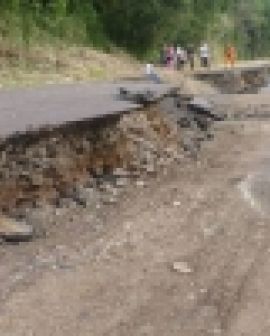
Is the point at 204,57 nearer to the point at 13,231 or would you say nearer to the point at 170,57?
the point at 170,57

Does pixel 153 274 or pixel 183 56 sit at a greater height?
pixel 183 56

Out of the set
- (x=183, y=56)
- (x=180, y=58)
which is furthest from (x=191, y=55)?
(x=180, y=58)

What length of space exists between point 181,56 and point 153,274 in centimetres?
3503

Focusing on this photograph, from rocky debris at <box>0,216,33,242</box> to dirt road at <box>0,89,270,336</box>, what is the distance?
0.21m

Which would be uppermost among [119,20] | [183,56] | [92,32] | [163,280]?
[119,20]

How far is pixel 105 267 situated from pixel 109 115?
230 inches

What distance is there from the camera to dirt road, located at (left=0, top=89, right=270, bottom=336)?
22.4ft

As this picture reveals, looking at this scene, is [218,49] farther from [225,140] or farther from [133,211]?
[133,211]

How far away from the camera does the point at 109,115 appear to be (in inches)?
543

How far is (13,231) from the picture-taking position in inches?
359

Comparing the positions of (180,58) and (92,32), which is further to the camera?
(180,58)

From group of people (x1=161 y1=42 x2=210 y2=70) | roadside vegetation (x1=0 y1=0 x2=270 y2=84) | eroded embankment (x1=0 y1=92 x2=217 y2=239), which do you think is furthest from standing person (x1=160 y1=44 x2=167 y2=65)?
eroded embankment (x1=0 y1=92 x2=217 y2=239)

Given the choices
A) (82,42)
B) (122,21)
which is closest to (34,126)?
(82,42)

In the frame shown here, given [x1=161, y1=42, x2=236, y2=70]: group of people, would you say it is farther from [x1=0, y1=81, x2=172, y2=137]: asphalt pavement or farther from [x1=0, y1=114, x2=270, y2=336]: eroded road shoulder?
[x1=0, y1=114, x2=270, y2=336]: eroded road shoulder
